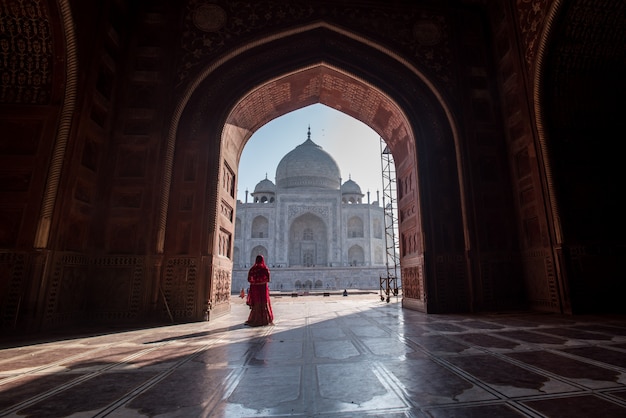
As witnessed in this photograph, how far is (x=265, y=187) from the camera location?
32.7 m

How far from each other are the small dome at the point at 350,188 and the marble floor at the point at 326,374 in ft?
99.9

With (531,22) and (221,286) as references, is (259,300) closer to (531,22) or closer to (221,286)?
(221,286)

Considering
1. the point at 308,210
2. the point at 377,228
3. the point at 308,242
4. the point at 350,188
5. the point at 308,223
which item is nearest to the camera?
the point at 308,210

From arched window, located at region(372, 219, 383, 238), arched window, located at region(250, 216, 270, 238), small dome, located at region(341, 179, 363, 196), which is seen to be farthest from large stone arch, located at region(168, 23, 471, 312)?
small dome, located at region(341, 179, 363, 196)


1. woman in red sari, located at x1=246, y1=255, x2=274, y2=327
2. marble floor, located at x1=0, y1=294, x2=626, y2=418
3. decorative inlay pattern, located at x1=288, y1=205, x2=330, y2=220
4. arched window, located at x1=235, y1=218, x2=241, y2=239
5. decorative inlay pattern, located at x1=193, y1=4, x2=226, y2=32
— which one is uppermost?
decorative inlay pattern, located at x1=288, y1=205, x2=330, y2=220

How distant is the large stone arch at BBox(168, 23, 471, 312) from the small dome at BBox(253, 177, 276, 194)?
24.2 m

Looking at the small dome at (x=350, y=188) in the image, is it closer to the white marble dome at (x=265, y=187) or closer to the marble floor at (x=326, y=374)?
the white marble dome at (x=265, y=187)

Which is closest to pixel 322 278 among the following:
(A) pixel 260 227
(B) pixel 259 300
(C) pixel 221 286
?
(A) pixel 260 227

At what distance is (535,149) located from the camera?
6016mm

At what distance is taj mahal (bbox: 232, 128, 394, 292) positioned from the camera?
1128 inches

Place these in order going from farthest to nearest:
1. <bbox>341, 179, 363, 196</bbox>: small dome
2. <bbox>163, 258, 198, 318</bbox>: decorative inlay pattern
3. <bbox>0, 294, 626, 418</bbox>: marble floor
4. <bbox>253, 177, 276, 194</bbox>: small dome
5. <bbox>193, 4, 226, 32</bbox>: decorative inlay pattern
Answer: <bbox>341, 179, 363, 196</bbox>: small dome → <bbox>253, 177, 276, 194</bbox>: small dome → <bbox>193, 4, 226, 32</bbox>: decorative inlay pattern → <bbox>163, 258, 198, 318</bbox>: decorative inlay pattern → <bbox>0, 294, 626, 418</bbox>: marble floor

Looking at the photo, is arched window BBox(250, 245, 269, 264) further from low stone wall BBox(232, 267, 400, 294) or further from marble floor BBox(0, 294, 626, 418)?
marble floor BBox(0, 294, 626, 418)

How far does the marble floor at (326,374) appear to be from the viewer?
171cm

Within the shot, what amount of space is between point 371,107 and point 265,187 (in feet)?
82.0
